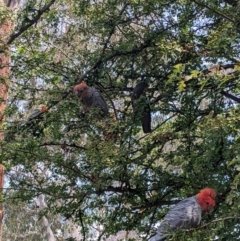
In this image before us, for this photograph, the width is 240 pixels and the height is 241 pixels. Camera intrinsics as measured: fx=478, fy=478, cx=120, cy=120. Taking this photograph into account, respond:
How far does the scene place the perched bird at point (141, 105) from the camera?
3.40 metres

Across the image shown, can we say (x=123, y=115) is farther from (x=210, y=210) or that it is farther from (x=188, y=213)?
(x=188, y=213)

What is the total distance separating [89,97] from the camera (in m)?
3.40

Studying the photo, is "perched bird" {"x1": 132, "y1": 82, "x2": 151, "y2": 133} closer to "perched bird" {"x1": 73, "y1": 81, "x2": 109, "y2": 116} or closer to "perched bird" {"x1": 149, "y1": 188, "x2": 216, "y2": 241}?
"perched bird" {"x1": 73, "y1": 81, "x2": 109, "y2": 116}

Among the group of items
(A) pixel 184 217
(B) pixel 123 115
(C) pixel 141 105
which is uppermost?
(B) pixel 123 115

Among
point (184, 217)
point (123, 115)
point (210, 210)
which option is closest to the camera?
point (184, 217)

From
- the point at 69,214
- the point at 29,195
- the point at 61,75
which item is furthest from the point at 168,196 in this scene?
the point at 61,75

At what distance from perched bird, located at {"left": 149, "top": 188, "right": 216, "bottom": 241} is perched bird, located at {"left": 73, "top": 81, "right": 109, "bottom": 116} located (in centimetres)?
106

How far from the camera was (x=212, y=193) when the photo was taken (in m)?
2.75

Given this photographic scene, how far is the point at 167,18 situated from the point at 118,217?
1656 mm

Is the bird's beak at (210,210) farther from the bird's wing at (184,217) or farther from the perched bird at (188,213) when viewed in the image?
the bird's wing at (184,217)

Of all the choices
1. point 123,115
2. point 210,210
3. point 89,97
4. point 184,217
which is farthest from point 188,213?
point 123,115

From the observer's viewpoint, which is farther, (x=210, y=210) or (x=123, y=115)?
(x=123, y=115)

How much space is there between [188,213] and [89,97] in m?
1.22

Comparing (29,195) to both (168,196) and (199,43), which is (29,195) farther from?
(199,43)
